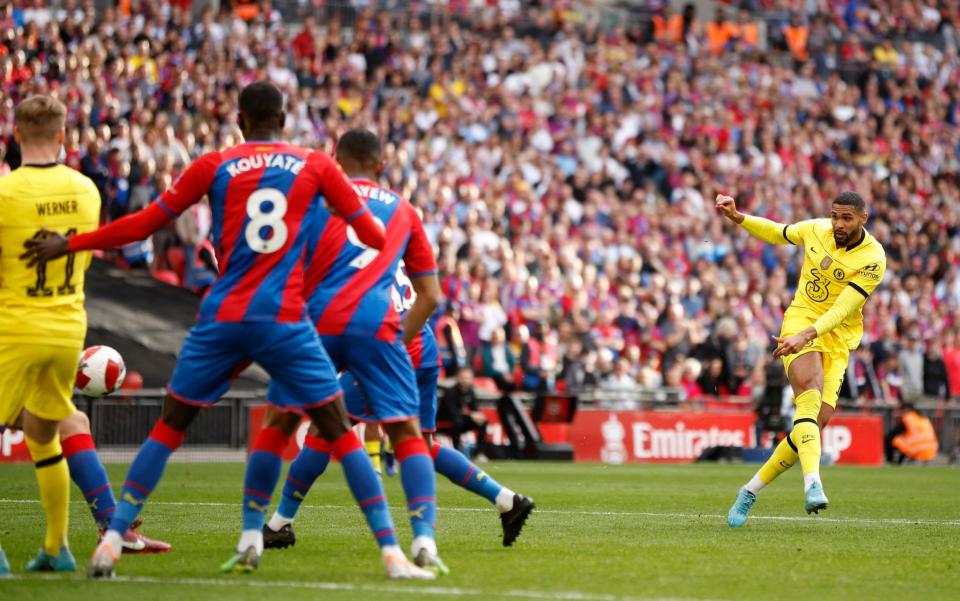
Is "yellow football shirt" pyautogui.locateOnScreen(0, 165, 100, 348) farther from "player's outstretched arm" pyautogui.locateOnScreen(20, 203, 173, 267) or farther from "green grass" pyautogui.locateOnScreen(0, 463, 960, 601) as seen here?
"green grass" pyautogui.locateOnScreen(0, 463, 960, 601)

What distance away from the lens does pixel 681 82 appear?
34438 mm

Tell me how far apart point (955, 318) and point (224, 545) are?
24447 millimetres

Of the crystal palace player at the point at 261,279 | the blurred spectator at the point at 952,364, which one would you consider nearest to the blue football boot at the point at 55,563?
the crystal palace player at the point at 261,279

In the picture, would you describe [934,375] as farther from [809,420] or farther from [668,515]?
[809,420]

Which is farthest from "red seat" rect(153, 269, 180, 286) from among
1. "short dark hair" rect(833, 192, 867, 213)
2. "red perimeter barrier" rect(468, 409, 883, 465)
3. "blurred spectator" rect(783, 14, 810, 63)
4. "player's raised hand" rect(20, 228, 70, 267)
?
"blurred spectator" rect(783, 14, 810, 63)

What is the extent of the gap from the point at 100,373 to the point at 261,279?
14.2 feet

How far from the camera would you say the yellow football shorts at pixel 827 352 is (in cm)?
1243

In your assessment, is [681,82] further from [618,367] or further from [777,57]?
[618,367]

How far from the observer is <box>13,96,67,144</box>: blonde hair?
8281mm

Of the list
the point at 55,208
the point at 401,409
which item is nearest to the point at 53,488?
the point at 55,208

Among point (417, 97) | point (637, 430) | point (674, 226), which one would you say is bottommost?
point (637, 430)

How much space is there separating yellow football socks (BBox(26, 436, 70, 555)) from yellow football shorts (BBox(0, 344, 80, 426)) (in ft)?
0.67

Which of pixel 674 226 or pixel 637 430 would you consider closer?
pixel 637 430

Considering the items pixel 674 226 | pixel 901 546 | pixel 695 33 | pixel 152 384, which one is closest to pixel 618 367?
pixel 674 226
